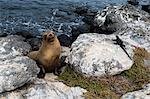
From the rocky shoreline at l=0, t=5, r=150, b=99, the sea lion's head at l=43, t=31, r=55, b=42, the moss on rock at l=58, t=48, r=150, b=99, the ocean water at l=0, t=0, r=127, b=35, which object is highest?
the sea lion's head at l=43, t=31, r=55, b=42

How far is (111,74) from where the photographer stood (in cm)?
927

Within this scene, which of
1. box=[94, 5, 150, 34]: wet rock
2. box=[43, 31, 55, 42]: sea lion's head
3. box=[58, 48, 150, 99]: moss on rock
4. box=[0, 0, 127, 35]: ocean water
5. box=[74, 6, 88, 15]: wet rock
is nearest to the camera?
box=[58, 48, 150, 99]: moss on rock

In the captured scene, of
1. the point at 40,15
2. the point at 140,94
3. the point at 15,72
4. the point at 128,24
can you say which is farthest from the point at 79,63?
the point at 40,15

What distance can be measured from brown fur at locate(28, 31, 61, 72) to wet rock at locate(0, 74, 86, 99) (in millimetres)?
798

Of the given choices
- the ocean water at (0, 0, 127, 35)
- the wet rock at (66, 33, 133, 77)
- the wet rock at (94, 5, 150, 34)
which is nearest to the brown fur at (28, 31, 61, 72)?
the wet rock at (66, 33, 133, 77)

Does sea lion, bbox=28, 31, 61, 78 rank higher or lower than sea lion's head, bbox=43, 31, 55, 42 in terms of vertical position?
lower

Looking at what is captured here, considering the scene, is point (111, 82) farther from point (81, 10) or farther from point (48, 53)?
point (81, 10)

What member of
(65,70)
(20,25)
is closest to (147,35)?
(65,70)

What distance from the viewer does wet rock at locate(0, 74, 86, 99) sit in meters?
8.06

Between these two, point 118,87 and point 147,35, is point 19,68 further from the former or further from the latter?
point 147,35

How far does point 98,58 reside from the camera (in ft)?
30.9

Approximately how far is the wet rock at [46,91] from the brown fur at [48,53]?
2.62 feet

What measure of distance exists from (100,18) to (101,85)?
8045 mm

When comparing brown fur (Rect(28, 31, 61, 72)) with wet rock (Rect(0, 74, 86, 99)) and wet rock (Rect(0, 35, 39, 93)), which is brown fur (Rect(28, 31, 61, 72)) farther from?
wet rock (Rect(0, 35, 39, 93))
